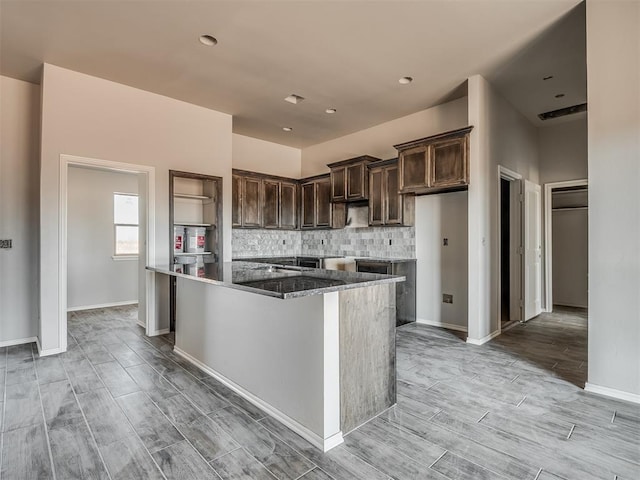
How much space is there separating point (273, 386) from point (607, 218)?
2840mm

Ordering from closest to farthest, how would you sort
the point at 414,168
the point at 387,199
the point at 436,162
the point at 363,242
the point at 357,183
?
the point at 436,162, the point at 414,168, the point at 387,199, the point at 357,183, the point at 363,242

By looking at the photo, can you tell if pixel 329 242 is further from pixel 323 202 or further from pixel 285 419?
pixel 285 419

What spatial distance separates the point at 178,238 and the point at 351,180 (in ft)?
9.02

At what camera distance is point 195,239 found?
4801mm

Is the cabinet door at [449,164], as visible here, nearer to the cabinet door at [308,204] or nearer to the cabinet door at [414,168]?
the cabinet door at [414,168]

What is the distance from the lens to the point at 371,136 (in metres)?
5.67

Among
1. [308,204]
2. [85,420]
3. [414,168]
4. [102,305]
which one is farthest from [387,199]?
[102,305]

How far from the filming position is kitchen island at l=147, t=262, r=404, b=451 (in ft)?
6.34

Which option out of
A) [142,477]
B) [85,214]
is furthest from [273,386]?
[85,214]

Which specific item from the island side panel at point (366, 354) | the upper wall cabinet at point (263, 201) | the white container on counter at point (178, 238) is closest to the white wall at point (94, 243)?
the white container on counter at point (178, 238)

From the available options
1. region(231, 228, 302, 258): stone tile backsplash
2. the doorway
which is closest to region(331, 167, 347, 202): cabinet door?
region(231, 228, 302, 258): stone tile backsplash

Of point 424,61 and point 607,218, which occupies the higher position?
point 424,61

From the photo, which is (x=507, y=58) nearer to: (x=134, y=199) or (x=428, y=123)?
(x=428, y=123)

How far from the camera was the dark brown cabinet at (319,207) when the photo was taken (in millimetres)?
5859
